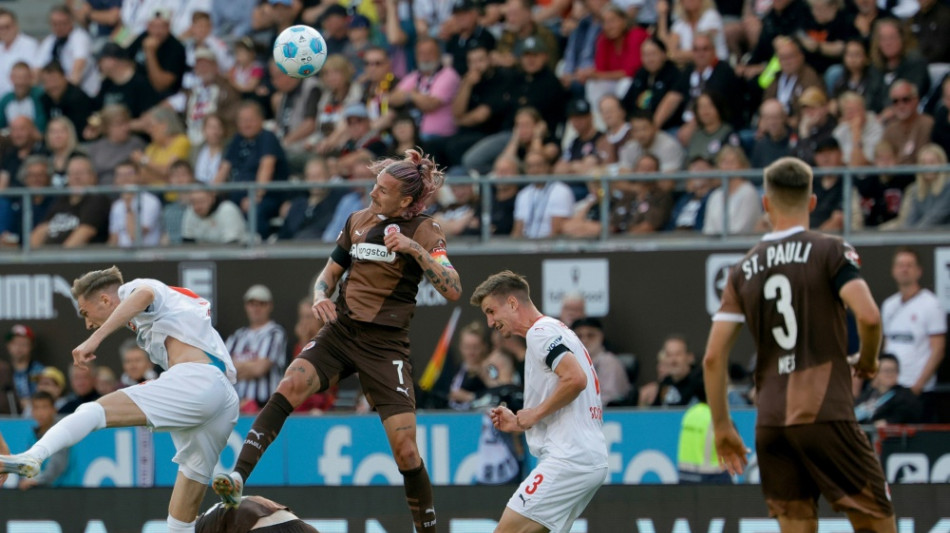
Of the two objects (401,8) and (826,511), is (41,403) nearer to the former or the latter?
(401,8)

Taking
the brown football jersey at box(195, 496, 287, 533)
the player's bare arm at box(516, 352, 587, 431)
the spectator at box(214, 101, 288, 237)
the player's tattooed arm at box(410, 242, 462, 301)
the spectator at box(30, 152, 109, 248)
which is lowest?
the brown football jersey at box(195, 496, 287, 533)

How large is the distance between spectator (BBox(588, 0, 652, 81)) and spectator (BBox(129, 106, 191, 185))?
16.4 ft

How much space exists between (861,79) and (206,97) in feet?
26.1

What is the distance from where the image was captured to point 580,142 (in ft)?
52.0

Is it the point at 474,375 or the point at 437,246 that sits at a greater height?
the point at 437,246

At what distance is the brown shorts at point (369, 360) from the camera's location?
9.55 meters

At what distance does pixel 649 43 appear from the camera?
52.5 feet

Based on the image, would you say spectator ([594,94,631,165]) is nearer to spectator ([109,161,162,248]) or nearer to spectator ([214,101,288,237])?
spectator ([214,101,288,237])

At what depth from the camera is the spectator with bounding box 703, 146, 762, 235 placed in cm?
1433

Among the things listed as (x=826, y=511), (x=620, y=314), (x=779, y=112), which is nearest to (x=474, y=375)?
(x=620, y=314)

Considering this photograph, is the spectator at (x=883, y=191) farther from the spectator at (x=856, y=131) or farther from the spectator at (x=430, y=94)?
the spectator at (x=430, y=94)

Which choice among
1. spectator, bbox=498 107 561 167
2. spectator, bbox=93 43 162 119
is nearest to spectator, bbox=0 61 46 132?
spectator, bbox=93 43 162 119

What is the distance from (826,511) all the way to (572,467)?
2.37 meters

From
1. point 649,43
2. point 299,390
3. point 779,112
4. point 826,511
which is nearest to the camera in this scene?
point 299,390
